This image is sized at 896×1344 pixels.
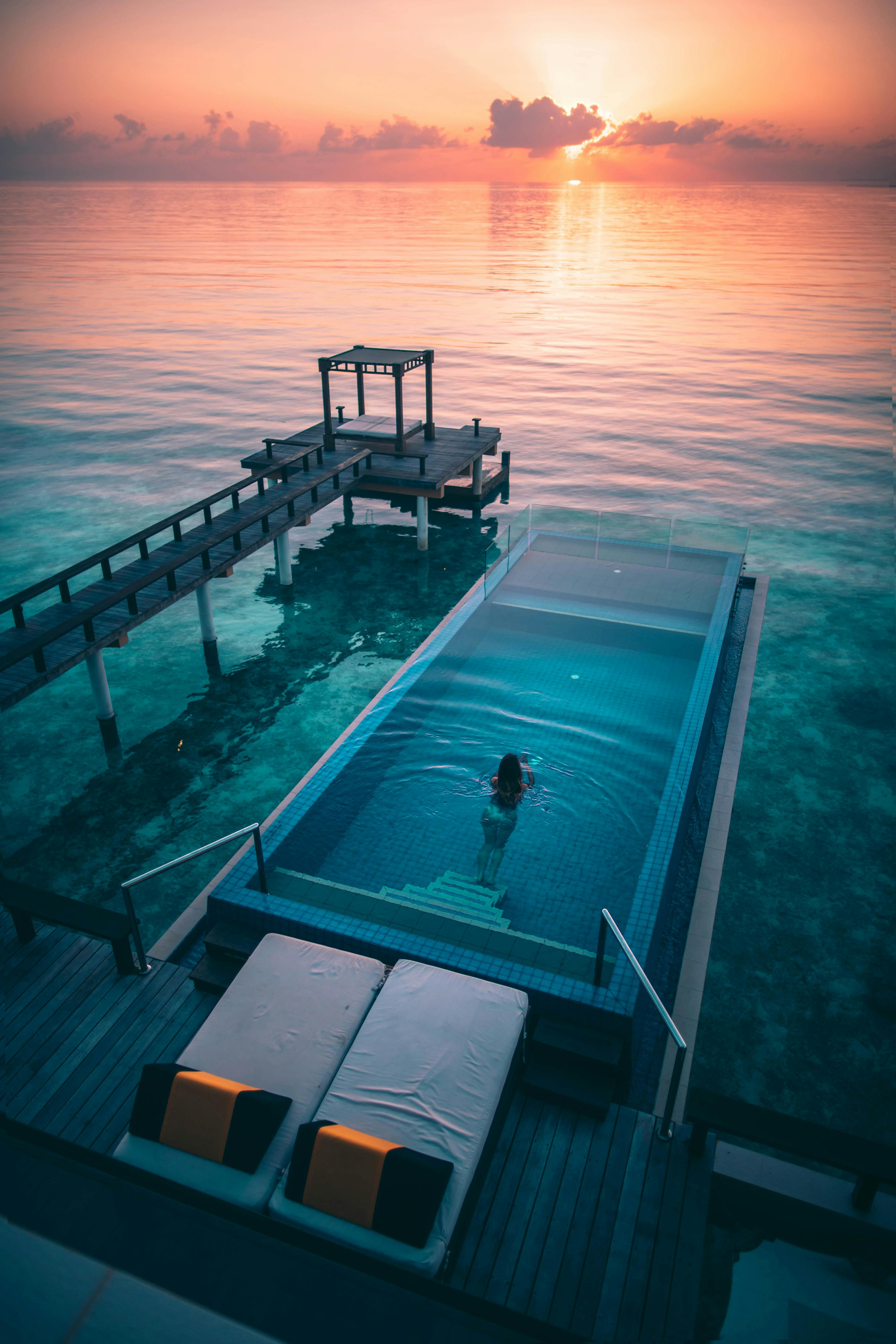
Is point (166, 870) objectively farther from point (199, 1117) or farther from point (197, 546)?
point (197, 546)

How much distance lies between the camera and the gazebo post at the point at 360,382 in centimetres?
1995

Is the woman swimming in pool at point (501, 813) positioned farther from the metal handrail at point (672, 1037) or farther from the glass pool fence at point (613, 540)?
the glass pool fence at point (613, 540)

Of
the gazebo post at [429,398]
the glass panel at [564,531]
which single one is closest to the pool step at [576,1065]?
the glass panel at [564,531]

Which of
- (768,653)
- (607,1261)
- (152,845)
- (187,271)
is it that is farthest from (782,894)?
(187,271)

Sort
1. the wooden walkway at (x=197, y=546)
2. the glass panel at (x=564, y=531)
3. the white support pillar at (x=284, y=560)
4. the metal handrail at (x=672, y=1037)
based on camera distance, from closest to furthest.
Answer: the metal handrail at (x=672, y=1037) < the wooden walkway at (x=197, y=546) < the glass panel at (x=564, y=531) < the white support pillar at (x=284, y=560)

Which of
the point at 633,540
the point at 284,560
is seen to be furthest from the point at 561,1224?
the point at 284,560

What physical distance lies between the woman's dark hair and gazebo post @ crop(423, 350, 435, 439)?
13053 mm

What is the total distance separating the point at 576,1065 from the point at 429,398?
59.2 feet

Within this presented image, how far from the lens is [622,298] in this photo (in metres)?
67.6

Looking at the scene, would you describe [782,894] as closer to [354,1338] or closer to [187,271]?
[354,1338]

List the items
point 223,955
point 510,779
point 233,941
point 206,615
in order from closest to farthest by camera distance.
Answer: point 223,955 < point 233,941 < point 510,779 < point 206,615

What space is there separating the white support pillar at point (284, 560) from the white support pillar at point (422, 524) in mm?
3213

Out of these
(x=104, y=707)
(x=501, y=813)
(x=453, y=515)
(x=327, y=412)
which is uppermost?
(x=327, y=412)

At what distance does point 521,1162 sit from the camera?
548 centimetres
